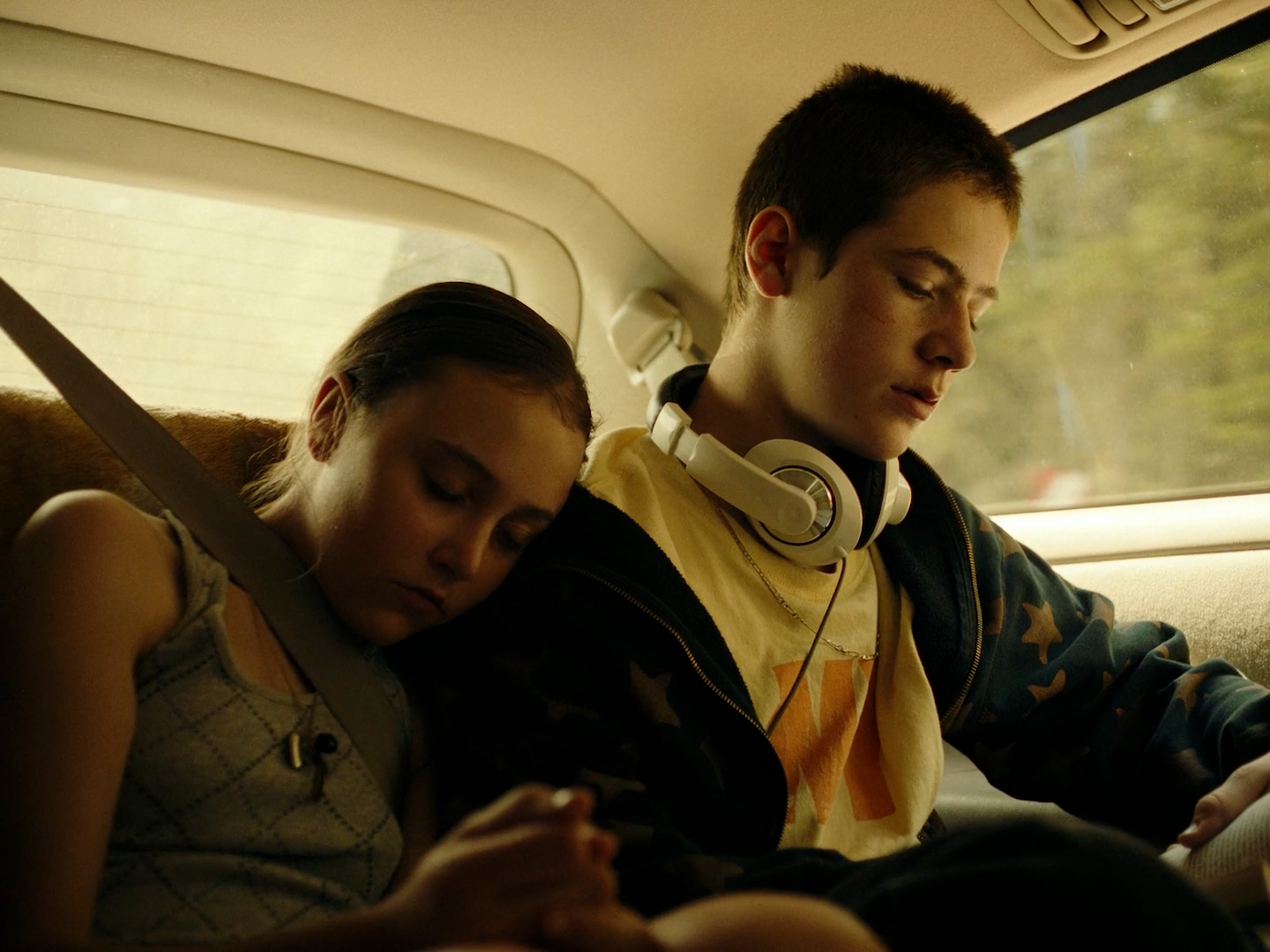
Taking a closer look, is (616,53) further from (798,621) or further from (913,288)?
(798,621)

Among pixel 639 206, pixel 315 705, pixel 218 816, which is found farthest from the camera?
pixel 639 206

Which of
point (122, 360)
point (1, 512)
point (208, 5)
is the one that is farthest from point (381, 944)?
point (122, 360)

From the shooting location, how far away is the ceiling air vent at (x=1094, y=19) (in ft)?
4.52

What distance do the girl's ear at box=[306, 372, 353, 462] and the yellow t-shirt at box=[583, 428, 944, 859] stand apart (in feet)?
A: 0.86

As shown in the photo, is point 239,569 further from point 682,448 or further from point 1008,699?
Result: point 1008,699

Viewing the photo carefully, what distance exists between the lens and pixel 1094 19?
1.41 metres

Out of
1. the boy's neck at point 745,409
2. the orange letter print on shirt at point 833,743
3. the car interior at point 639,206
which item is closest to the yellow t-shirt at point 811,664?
the orange letter print on shirt at point 833,743

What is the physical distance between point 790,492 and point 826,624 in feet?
0.62

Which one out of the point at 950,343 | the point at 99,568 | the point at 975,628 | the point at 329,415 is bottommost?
the point at 975,628

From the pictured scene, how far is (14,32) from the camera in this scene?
55.9 inches

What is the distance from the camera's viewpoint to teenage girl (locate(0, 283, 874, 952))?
0.56m

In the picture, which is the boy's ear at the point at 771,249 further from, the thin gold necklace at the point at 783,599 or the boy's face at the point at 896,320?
the thin gold necklace at the point at 783,599

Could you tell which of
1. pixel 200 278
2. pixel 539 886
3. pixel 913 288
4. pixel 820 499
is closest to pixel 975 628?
pixel 820 499

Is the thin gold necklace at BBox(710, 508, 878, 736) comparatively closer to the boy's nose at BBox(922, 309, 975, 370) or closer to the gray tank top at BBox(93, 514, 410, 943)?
the boy's nose at BBox(922, 309, 975, 370)
